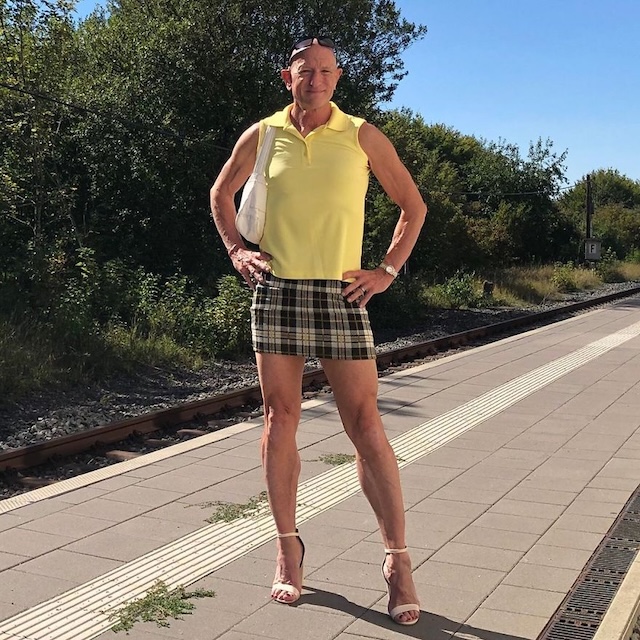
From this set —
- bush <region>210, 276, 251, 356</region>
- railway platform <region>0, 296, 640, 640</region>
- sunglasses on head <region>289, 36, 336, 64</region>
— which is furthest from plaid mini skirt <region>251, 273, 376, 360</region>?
bush <region>210, 276, 251, 356</region>

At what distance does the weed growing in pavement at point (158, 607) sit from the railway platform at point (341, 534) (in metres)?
0.04

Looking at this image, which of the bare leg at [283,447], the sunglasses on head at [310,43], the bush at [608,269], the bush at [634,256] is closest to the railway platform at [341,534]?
the bare leg at [283,447]

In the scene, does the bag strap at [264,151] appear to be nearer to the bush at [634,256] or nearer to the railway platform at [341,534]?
the railway platform at [341,534]

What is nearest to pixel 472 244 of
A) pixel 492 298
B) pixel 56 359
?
pixel 492 298

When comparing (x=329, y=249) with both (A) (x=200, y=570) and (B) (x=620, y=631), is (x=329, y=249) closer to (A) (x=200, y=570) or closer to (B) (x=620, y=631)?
(A) (x=200, y=570)

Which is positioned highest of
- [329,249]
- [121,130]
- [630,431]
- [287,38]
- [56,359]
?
[287,38]

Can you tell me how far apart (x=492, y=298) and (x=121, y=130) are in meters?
12.7

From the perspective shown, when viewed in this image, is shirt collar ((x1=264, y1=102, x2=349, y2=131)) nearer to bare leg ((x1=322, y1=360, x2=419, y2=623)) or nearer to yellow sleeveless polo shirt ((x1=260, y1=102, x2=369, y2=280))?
yellow sleeveless polo shirt ((x1=260, y1=102, x2=369, y2=280))

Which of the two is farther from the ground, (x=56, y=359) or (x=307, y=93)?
(x=307, y=93)

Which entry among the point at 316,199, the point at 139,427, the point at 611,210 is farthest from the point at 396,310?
the point at 611,210

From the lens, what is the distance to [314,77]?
11.2 ft

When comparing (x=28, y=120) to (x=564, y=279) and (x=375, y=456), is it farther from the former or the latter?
(x=564, y=279)

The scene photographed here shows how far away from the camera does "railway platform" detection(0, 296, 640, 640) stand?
3.55 m

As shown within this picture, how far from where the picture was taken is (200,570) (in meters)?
4.07
